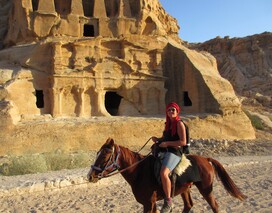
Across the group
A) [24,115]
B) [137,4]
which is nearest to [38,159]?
[24,115]

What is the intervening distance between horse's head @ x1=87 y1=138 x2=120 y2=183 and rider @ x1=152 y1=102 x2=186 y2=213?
68cm

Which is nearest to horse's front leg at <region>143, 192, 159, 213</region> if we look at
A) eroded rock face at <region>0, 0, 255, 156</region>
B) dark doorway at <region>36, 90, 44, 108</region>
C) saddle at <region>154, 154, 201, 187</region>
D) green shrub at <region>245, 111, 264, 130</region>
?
saddle at <region>154, 154, 201, 187</region>

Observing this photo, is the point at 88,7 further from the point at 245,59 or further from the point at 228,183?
the point at 245,59

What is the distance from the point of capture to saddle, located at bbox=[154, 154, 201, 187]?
4752mm

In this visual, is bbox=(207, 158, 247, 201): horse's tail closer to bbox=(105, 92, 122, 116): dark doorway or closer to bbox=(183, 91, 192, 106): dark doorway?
bbox=(183, 91, 192, 106): dark doorway

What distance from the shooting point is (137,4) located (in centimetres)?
2475

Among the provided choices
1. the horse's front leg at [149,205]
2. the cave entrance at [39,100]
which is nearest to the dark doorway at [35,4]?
the cave entrance at [39,100]

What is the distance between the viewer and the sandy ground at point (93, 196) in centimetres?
644

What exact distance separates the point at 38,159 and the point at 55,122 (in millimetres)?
5022

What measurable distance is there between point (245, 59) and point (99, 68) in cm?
3348

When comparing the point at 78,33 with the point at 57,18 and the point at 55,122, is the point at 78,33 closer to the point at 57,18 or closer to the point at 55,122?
the point at 57,18

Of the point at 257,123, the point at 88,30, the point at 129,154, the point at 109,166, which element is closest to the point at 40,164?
the point at 129,154

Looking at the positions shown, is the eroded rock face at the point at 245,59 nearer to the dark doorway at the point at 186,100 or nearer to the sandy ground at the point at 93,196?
the dark doorway at the point at 186,100

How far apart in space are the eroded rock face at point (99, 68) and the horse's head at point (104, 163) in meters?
12.1
